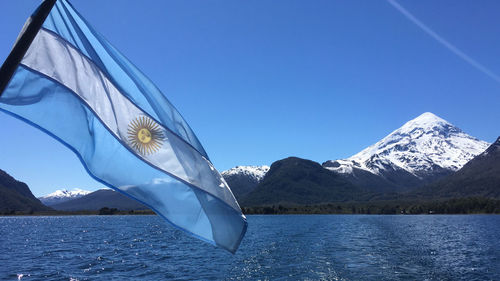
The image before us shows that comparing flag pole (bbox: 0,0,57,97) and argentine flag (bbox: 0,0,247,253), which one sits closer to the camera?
flag pole (bbox: 0,0,57,97)

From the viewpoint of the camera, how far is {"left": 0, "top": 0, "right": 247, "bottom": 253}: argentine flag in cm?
809

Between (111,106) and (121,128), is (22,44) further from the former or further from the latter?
(121,128)

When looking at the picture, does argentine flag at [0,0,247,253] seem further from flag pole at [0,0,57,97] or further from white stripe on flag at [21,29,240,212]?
flag pole at [0,0,57,97]

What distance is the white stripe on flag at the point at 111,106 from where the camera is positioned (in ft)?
26.3

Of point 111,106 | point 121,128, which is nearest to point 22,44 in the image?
point 111,106

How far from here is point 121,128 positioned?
28.3ft

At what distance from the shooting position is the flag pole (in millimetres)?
6504

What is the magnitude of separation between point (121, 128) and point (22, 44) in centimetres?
266

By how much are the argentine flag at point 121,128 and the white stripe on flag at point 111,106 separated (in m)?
0.02

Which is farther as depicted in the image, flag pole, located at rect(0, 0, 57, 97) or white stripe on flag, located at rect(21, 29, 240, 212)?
white stripe on flag, located at rect(21, 29, 240, 212)

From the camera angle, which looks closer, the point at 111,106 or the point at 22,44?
the point at 22,44

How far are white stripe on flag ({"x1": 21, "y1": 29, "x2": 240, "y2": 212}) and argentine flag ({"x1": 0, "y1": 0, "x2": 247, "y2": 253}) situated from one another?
21mm

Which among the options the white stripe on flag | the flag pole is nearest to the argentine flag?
the white stripe on flag

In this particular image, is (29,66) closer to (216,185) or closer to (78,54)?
(78,54)
